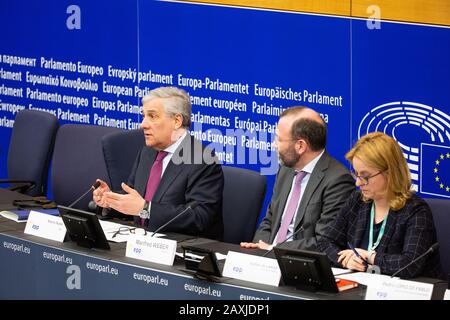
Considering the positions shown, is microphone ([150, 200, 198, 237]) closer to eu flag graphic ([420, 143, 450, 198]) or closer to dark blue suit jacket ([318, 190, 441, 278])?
dark blue suit jacket ([318, 190, 441, 278])

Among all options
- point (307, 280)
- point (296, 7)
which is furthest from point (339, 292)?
point (296, 7)

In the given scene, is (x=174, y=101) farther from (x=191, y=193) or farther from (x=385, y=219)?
(x=385, y=219)

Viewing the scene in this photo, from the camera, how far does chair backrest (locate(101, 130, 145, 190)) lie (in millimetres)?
6169

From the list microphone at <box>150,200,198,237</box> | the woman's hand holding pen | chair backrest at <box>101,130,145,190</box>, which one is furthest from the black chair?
the woman's hand holding pen

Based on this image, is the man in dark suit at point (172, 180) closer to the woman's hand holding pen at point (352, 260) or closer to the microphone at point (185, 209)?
the microphone at point (185, 209)

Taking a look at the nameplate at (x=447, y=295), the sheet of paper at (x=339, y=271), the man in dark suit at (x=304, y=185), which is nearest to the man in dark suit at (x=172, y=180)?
the man in dark suit at (x=304, y=185)

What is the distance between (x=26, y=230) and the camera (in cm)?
514

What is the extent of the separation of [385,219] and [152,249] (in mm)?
1101

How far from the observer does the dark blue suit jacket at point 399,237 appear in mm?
4367

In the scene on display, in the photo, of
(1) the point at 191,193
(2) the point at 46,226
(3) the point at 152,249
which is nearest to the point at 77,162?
(1) the point at 191,193

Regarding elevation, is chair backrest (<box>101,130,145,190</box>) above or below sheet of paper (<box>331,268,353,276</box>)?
above

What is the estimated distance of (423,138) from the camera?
6.05 m

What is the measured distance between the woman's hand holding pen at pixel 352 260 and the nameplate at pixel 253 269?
0.46 metres

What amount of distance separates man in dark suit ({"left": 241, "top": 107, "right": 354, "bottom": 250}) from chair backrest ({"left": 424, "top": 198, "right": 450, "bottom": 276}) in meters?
0.49
